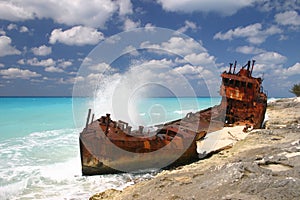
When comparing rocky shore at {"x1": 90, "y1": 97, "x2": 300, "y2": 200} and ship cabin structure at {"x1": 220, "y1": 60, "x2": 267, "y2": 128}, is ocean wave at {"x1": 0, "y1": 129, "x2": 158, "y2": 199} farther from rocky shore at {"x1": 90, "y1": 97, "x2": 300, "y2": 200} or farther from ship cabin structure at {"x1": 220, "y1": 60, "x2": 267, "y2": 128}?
ship cabin structure at {"x1": 220, "y1": 60, "x2": 267, "y2": 128}

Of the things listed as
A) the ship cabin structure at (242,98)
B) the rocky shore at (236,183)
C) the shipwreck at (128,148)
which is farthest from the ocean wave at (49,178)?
the ship cabin structure at (242,98)

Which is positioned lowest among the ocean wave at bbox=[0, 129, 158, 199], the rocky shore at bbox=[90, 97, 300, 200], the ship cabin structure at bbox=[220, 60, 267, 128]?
the ocean wave at bbox=[0, 129, 158, 199]

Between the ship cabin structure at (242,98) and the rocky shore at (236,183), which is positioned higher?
the ship cabin structure at (242,98)

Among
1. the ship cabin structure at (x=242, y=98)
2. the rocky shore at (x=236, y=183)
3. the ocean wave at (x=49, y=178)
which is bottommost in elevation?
the ocean wave at (x=49, y=178)

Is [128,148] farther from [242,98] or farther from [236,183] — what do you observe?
[242,98]

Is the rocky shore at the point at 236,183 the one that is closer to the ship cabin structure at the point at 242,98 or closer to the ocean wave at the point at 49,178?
the ocean wave at the point at 49,178

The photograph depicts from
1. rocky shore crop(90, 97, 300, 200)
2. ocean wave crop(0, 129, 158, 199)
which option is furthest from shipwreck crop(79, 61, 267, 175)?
rocky shore crop(90, 97, 300, 200)

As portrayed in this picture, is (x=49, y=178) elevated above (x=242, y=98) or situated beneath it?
situated beneath

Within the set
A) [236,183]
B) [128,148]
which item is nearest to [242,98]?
[128,148]

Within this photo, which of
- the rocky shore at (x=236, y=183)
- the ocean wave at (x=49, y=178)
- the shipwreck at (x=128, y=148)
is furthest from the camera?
the shipwreck at (x=128, y=148)

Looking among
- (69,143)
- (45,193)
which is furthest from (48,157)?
(45,193)

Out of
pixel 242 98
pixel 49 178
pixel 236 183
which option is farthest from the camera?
pixel 242 98

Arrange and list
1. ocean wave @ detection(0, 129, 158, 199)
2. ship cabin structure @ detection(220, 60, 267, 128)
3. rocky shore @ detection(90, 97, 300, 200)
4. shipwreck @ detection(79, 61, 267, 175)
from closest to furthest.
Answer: rocky shore @ detection(90, 97, 300, 200) < ocean wave @ detection(0, 129, 158, 199) < shipwreck @ detection(79, 61, 267, 175) < ship cabin structure @ detection(220, 60, 267, 128)

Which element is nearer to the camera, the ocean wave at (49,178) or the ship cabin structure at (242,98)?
the ocean wave at (49,178)
